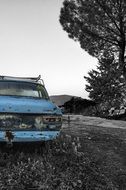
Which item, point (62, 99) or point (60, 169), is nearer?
point (60, 169)

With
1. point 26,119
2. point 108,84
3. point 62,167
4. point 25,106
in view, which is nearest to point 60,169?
point 62,167

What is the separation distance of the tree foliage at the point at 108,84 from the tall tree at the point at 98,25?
0.76m

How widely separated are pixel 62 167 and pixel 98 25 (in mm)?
22914

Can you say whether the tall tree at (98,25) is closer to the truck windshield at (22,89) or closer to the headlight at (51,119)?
the truck windshield at (22,89)

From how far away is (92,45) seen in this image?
3000 centimetres

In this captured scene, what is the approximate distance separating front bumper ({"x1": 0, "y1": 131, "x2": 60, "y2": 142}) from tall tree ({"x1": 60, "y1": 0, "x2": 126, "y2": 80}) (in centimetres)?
2221

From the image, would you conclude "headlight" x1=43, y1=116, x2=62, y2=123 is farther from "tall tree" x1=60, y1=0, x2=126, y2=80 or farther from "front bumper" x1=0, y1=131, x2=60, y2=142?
"tall tree" x1=60, y1=0, x2=126, y2=80

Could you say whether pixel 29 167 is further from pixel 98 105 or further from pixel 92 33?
pixel 92 33

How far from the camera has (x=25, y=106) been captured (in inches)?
285

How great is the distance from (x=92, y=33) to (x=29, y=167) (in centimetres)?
2381

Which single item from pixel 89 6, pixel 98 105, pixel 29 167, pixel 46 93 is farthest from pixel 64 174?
pixel 89 6

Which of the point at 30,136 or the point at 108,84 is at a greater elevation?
the point at 108,84

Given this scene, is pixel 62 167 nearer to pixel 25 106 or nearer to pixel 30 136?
pixel 30 136

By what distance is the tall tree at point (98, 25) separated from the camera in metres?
28.3
